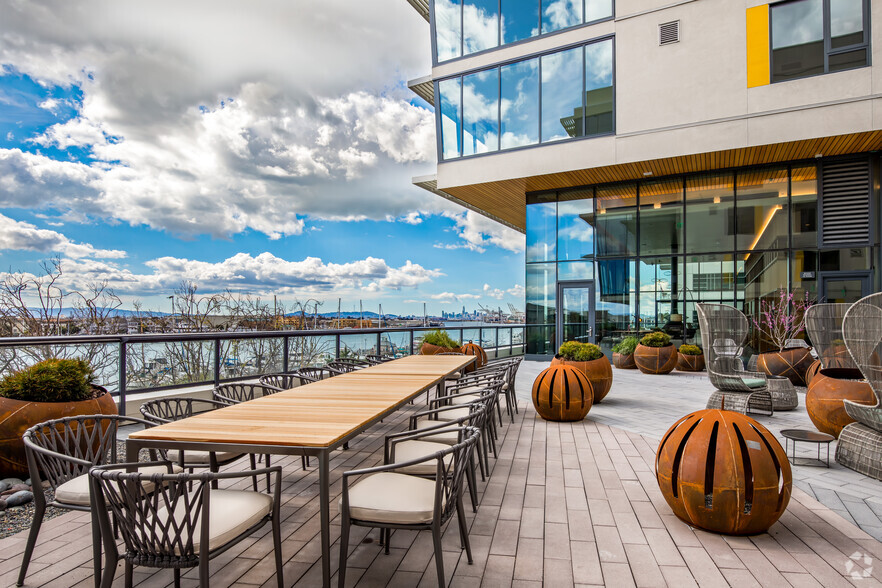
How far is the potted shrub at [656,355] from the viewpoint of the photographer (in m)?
9.92

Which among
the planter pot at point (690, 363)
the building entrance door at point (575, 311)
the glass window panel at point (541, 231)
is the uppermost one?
the glass window panel at point (541, 231)

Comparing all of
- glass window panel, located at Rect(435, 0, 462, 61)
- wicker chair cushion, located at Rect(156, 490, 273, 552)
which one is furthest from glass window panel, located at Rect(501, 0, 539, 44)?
wicker chair cushion, located at Rect(156, 490, 273, 552)

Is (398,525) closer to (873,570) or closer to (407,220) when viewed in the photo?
(873,570)

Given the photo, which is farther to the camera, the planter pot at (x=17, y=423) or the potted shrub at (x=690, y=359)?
the potted shrub at (x=690, y=359)

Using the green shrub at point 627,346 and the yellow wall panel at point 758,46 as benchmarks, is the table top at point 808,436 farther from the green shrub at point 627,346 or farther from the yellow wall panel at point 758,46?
the yellow wall panel at point 758,46

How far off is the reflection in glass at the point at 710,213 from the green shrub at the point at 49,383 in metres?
12.0

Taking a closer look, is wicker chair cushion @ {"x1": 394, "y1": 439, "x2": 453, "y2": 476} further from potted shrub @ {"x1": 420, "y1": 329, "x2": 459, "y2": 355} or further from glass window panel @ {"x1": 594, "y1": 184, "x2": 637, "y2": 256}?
glass window panel @ {"x1": 594, "y1": 184, "x2": 637, "y2": 256}

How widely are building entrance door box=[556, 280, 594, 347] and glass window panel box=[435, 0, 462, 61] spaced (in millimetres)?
7080

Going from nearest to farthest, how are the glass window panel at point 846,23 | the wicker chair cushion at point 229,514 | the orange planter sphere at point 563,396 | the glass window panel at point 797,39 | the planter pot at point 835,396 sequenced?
the wicker chair cushion at point 229,514, the planter pot at point 835,396, the orange planter sphere at point 563,396, the glass window panel at point 846,23, the glass window panel at point 797,39

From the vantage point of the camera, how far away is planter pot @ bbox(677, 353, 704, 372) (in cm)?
1047

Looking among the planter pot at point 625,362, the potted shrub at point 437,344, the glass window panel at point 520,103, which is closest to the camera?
the potted shrub at point 437,344

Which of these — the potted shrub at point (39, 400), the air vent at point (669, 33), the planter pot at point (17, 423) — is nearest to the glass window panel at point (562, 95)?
the air vent at point (669, 33)

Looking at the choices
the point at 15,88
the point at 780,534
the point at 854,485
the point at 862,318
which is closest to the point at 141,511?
the point at 780,534

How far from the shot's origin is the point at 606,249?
12391 mm
